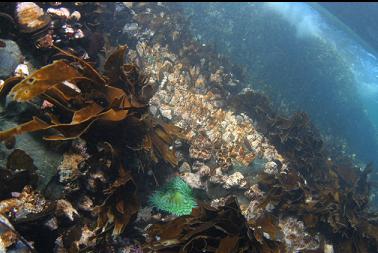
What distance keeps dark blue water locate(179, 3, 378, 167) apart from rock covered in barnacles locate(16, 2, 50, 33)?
8.69 m

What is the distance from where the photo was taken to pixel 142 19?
31.2 feet

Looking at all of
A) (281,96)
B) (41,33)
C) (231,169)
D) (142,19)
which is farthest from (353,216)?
(281,96)

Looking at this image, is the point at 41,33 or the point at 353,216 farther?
the point at 353,216

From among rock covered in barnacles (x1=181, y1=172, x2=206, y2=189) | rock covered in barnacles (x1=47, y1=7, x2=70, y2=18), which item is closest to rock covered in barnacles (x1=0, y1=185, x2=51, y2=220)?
rock covered in barnacles (x1=181, y1=172, x2=206, y2=189)

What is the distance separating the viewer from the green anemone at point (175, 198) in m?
3.75

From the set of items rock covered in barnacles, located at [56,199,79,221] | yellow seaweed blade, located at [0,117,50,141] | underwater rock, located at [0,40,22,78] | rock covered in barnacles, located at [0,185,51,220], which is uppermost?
yellow seaweed blade, located at [0,117,50,141]

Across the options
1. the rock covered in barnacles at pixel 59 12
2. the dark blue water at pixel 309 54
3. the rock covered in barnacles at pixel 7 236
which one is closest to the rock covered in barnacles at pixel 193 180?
the rock covered in barnacles at pixel 7 236

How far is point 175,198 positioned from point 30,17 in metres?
3.05

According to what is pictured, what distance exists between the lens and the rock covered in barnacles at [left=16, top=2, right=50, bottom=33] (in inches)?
156

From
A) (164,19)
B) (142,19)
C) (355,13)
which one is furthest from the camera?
(355,13)

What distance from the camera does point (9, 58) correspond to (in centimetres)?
354

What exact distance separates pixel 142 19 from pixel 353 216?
305 inches

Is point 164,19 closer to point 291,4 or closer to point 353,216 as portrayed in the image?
point 353,216

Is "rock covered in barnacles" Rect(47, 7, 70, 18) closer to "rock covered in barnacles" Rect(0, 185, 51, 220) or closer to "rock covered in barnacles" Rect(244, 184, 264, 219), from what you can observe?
"rock covered in barnacles" Rect(0, 185, 51, 220)
